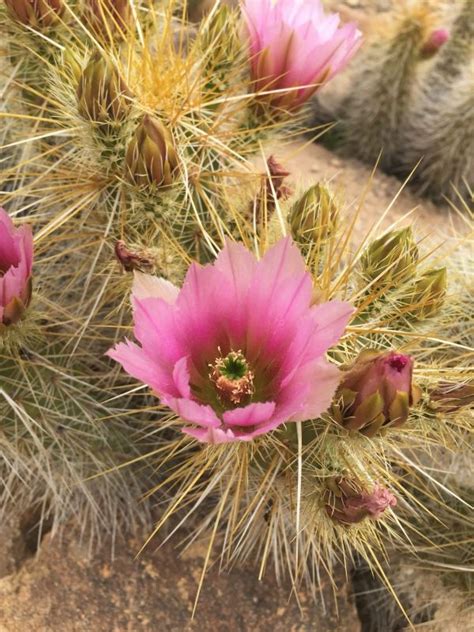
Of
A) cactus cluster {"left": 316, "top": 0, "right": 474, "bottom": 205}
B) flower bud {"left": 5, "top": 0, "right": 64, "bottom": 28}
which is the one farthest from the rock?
cactus cluster {"left": 316, "top": 0, "right": 474, "bottom": 205}

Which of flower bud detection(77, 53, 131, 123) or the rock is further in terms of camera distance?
the rock

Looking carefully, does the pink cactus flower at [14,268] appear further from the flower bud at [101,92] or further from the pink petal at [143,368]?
the pink petal at [143,368]

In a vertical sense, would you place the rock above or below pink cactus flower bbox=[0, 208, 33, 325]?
below

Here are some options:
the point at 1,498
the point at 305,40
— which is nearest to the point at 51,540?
the point at 1,498

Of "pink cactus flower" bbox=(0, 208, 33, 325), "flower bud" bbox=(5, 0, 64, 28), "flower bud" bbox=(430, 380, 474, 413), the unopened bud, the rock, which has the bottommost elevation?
the rock

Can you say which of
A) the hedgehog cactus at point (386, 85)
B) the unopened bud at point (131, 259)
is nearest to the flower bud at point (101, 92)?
the unopened bud at point (131, 259)

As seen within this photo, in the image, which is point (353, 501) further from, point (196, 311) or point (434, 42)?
point (434, 42)

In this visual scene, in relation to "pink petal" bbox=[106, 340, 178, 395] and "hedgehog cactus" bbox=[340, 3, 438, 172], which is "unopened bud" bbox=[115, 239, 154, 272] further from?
"hedgehog cactus" bbox=[340, 3, 438, 172]
